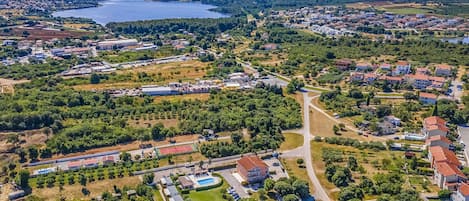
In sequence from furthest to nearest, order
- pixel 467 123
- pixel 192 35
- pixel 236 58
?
pixel 192 35, pixel 236 58, pixel 467 123

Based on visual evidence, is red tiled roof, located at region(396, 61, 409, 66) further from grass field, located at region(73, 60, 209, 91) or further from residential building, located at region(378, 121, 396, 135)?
grass field, located at region(73, 60, 209, 91)

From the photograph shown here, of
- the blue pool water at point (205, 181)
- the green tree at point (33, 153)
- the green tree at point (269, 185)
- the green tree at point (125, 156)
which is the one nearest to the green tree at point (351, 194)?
the green tree at point (269, 185)

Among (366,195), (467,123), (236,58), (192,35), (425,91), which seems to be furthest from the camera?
(192,35)

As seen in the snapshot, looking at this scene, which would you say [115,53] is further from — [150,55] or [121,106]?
[121,106]

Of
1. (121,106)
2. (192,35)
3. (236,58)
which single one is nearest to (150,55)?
A: (236,58)

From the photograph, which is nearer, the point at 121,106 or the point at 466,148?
the point at 466,148

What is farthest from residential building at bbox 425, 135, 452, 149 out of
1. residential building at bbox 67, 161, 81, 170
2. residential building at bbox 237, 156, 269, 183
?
residential building at bbox 67, 161, 81, 170

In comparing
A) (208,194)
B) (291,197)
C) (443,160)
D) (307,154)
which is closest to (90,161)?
(208,194)
